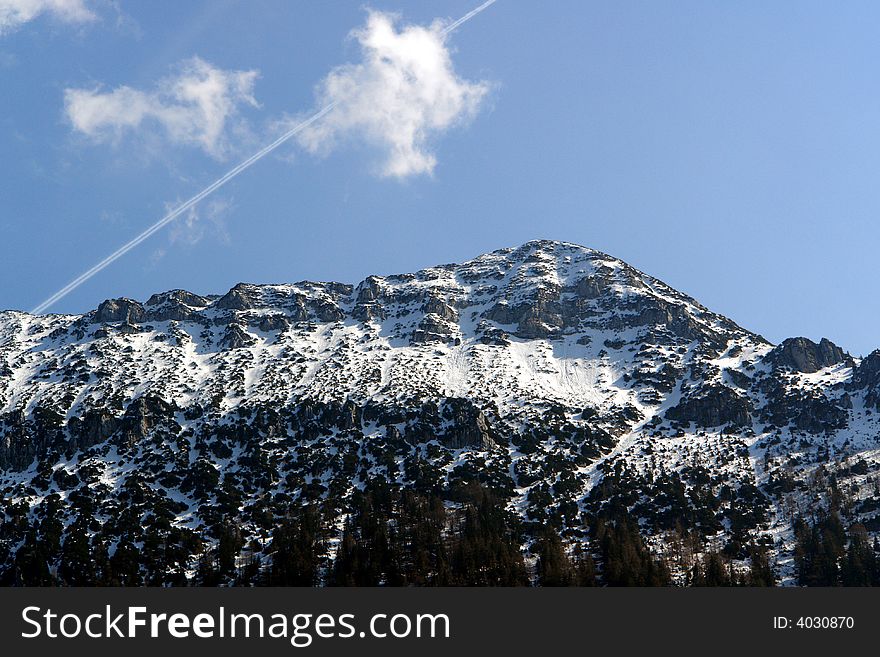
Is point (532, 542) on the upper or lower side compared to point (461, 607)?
upper

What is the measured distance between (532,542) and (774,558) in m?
56.3

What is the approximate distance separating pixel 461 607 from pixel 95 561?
13149cm

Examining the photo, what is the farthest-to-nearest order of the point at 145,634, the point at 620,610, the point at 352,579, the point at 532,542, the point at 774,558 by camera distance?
the point at 532,542 → the point at 774,558 → the point at 352,579 → the point at 620,610 → the point at 145,634

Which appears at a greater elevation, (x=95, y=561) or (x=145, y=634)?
(x=95, y=561)

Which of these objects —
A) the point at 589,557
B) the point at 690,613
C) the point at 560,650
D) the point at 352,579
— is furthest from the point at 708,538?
the point at 560,650

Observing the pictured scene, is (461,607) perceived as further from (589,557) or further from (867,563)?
(867,563)

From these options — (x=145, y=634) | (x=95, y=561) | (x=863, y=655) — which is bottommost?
(x=863, y=655)

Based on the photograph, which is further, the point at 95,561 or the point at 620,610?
the point at 95,561

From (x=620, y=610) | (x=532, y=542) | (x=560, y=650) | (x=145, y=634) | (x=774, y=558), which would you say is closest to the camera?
(x=145, y=634)

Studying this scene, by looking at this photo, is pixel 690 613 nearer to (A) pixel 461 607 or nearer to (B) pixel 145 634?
(A) pixel 461 607

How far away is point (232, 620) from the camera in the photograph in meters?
80.4

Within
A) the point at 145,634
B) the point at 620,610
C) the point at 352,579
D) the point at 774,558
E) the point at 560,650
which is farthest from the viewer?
the point at 774,558

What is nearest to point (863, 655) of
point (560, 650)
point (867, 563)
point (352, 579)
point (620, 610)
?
point (620, 610)

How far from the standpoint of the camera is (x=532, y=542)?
643ft
